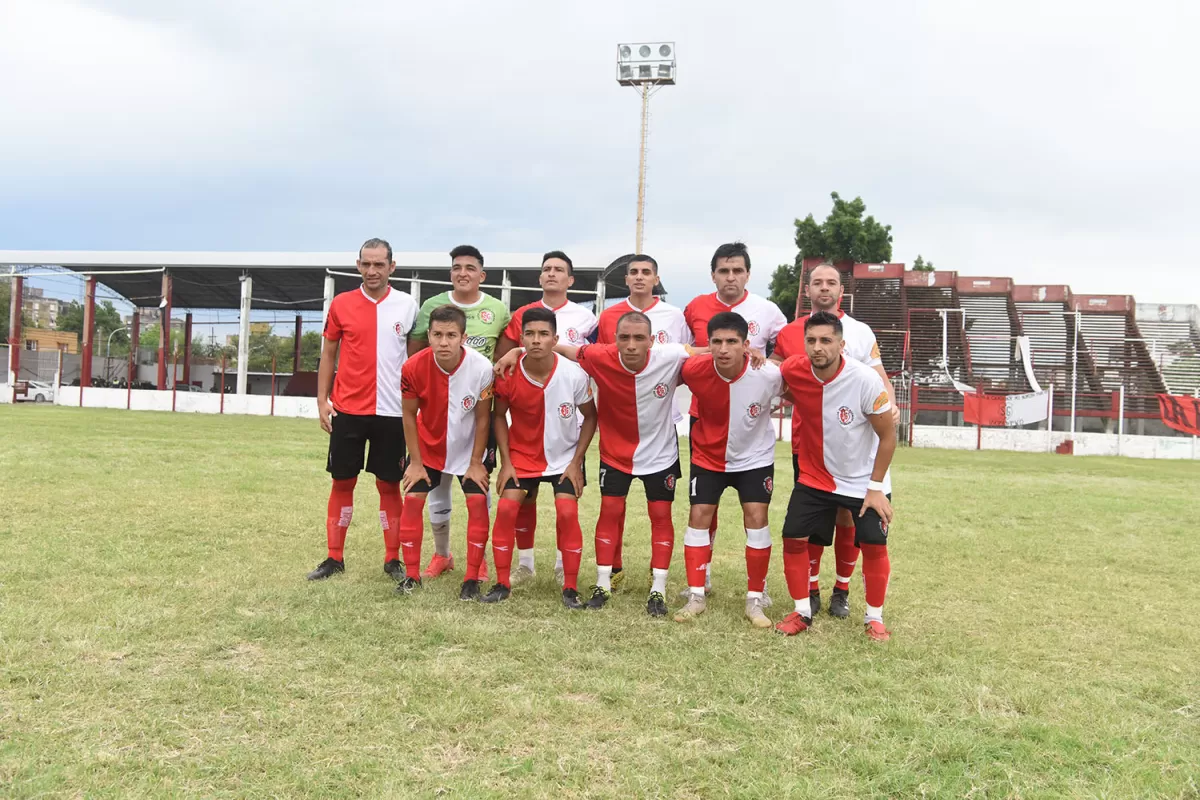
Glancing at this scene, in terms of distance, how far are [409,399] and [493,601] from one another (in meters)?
1.41

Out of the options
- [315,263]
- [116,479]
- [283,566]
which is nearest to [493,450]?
[283,566]

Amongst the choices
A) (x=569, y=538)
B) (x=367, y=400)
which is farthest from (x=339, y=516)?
(x=569, y=538)

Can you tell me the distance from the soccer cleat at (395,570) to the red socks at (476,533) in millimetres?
550

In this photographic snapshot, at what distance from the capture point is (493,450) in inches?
216

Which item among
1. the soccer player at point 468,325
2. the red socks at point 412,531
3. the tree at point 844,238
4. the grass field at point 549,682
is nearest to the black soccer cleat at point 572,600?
the grass field at point 549,682

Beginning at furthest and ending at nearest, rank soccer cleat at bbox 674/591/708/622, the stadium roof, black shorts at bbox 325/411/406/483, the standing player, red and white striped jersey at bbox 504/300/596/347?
the stadium roof
red and white striped jersey at bbox 504/300/596/347
black shorts at bbox 325/411/406/483
the standing player
soccer cleat at bbox 674/591/708/622

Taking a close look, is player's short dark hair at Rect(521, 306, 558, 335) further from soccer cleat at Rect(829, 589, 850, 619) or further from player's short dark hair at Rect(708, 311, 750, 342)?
soccer cleat at Rect(829, 589, 850, 619)

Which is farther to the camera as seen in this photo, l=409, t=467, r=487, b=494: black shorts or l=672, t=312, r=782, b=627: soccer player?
l=409, t=467, r=487, b=494: black shorts

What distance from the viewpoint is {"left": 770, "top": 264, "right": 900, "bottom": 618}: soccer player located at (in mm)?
4852

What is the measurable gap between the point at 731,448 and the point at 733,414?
22 cm

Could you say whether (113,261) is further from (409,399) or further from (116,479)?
(409,399)

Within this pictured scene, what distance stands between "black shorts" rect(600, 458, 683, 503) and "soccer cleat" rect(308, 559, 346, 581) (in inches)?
75.5

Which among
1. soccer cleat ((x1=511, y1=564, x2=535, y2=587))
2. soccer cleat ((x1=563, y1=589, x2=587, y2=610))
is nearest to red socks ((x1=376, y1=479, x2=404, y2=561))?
soccer cleat ((x1=511, y1=564, x2=535, y2=587))

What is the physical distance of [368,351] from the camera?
5.36 m
